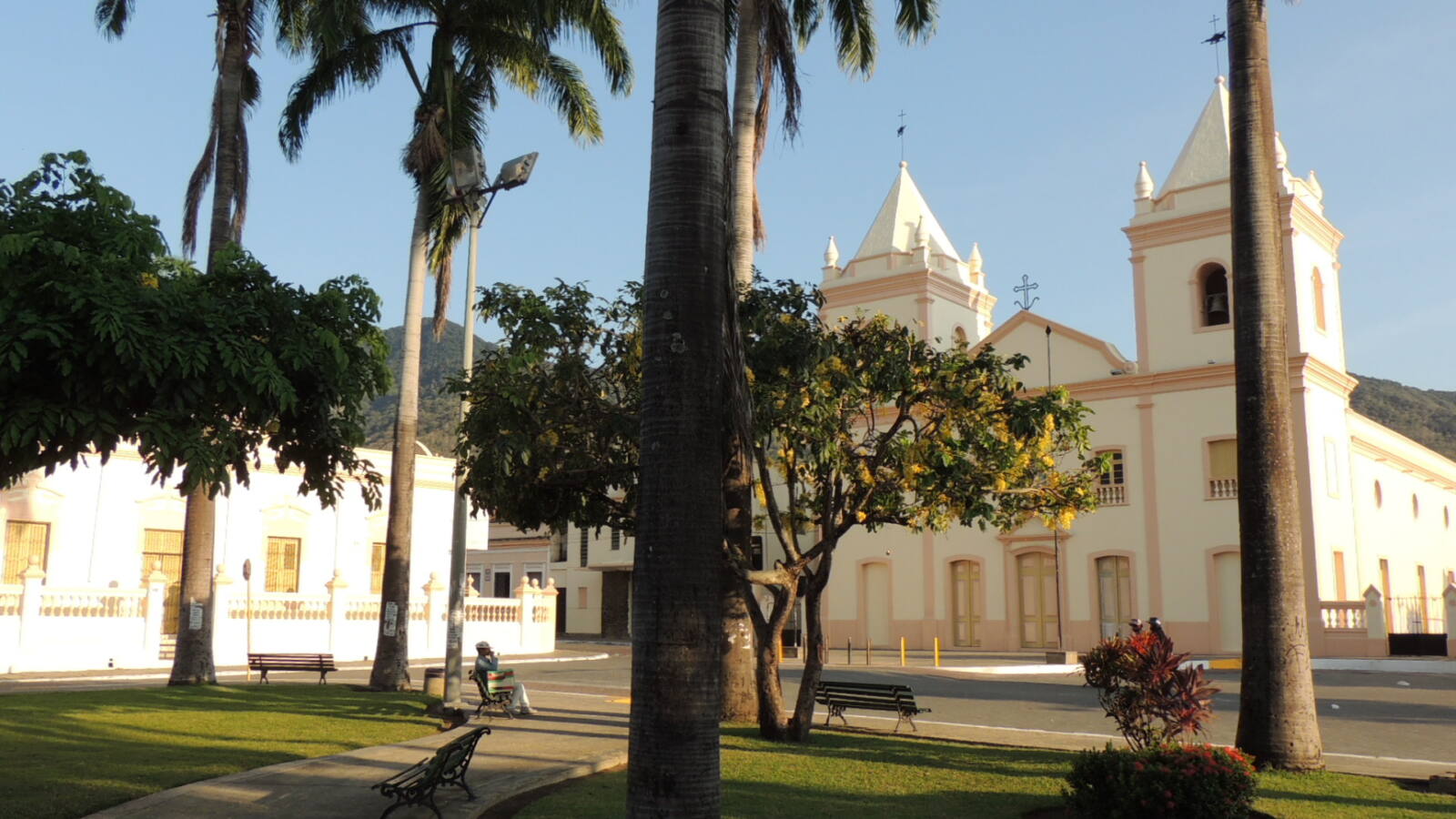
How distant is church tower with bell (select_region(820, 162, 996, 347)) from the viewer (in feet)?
135

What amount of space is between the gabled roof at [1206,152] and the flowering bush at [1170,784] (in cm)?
3011

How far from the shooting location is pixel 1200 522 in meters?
34.4

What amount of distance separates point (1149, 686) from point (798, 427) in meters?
4.64

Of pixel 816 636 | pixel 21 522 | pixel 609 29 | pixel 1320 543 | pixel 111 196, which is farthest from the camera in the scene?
pixel 1320 543

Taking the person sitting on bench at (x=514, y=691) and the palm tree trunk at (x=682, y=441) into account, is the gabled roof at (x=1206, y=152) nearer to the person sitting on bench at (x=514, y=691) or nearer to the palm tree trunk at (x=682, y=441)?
the person sitting on bench at (x=514, y=691)

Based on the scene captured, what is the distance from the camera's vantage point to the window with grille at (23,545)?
29.2m

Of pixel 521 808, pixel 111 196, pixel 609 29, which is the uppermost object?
pixel 609 29

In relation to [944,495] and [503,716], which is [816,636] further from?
[503,716]

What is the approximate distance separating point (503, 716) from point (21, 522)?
1893 centimetres

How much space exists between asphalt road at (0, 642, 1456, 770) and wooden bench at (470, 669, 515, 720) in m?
2.18

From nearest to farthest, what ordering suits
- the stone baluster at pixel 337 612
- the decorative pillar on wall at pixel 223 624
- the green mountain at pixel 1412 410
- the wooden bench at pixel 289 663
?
1. the wooden bench at pixel 289 663
2. the decorative pillar on wall at pixel 223 624
3. the stone baluster at pixel 337 612
4. the green mountain at pixel 1412 410

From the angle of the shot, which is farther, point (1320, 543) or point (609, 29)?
point (1320, 543)

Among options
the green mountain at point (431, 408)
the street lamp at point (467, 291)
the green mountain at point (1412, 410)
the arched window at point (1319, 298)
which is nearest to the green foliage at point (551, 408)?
the street lamp at point (467, 291)

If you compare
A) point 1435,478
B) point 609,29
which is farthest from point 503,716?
point 1435,478
